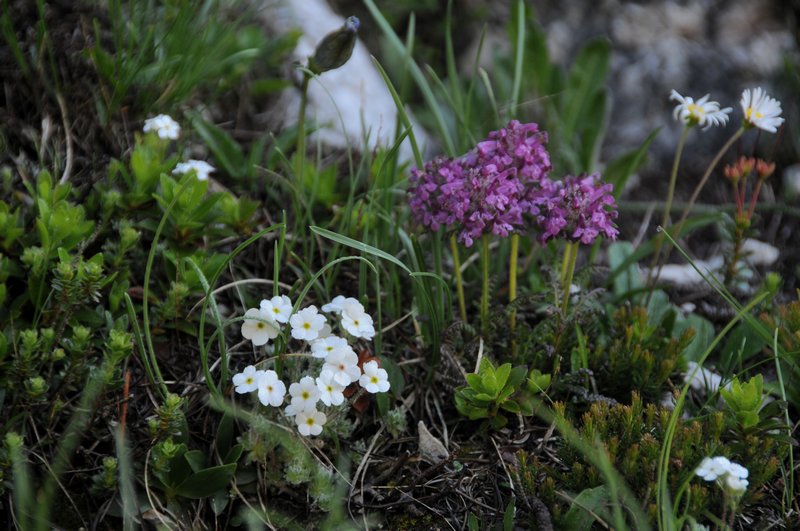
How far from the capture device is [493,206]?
7.35ft

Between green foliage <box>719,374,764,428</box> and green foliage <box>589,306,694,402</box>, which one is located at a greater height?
green foliage <box>719,374,764,428</box>

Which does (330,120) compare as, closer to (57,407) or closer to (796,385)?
(57,407)

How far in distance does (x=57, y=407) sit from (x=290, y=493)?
71 cm

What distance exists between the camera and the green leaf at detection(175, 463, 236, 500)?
6.77 feet

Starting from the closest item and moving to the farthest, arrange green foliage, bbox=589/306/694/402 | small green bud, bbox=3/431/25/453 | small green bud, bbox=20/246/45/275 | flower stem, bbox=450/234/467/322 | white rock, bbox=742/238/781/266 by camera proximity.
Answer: small green bud, bbox=3/431/25/453 < small green bud, bbox=20/246/45/275 < green foliage, bbox=589/306/694/402 < flower stem, bbox=450/234/467/322 < white rock, bbox=742/238/781/266

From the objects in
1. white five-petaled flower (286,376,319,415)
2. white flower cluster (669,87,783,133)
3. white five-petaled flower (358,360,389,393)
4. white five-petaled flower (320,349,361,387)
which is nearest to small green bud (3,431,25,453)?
white five-petaled flower (286,376,319,415)

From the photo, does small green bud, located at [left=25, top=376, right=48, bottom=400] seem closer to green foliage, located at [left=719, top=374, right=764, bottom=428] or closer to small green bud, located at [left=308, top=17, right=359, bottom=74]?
small green bud, located at [left=308, top=17, right=359, bottom=74]

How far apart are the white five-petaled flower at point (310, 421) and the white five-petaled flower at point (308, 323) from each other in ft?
0.67

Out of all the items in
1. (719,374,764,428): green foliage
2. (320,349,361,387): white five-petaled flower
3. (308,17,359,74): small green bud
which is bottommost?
(719,374,764,428): green foliage

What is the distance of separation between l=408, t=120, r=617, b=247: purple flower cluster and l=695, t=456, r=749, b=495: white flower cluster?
2.30 feet

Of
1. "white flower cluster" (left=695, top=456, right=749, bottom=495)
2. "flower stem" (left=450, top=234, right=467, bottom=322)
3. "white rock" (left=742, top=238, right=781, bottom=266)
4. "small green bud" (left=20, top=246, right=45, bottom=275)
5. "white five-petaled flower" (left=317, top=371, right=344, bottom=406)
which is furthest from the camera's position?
"white rock" (left=742, top=238, right=781, bottom=266)

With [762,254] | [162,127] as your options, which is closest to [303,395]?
[162,127]

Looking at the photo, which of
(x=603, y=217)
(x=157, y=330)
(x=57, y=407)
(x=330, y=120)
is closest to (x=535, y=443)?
(x=603, y=217)

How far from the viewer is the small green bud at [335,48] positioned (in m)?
2.46
